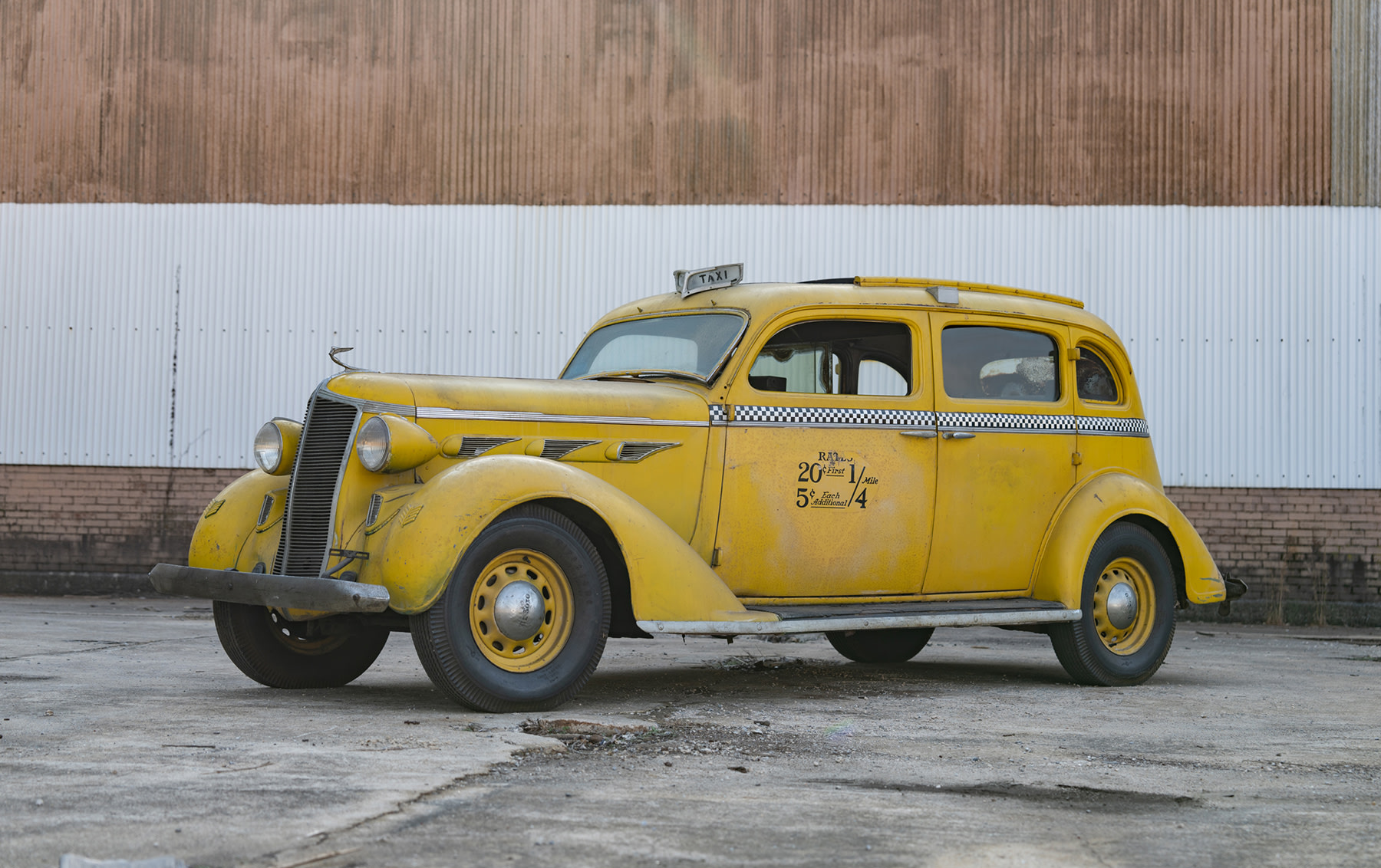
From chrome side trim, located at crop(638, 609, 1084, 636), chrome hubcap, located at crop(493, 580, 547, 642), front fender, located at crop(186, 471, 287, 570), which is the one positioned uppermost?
front fender, located at crop(186, 471, 287, 570)

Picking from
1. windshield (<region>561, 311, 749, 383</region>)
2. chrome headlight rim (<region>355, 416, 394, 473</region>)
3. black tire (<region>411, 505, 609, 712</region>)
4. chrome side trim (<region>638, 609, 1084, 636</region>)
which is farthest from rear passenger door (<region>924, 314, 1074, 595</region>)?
chrome headlight rim (<region>355, 416, 394, 473</region>)

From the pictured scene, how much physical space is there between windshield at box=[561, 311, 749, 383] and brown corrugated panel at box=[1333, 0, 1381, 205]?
380 inches

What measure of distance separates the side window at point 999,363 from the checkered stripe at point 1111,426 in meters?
0.24

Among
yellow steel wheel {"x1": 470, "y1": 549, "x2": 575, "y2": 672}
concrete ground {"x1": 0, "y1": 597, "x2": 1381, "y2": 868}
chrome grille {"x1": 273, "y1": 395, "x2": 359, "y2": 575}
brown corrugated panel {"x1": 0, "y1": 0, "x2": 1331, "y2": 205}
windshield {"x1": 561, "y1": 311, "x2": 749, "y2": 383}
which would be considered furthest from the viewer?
brown corrugated panel {"x1": 0, "y1": 0, "x2": 1331, "y2": 205}

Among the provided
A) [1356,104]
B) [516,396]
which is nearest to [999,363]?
[516,396]

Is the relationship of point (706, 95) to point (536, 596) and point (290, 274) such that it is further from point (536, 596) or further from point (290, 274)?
point (536, 596)

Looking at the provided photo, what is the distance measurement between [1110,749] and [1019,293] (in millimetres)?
3345

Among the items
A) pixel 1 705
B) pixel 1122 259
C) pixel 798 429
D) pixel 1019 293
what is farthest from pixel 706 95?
pixel 1 705

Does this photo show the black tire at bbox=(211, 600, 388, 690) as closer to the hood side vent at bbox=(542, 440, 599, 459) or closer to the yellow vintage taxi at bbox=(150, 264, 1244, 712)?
the yellow vintage taxi at bbox=(150, 264, 1244, 712)

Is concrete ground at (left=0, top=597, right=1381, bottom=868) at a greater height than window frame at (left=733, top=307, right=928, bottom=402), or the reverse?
window frame at (left=733, top=307, right=928, bottom=402)

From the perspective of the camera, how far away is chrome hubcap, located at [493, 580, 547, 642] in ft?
18.2

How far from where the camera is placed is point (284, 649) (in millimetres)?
6465

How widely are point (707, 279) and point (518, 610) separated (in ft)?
8.08

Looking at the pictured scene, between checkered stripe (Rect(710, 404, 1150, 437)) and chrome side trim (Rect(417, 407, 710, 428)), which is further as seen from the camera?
checkered stripe (Rect(710, 404, 1150, 437))
